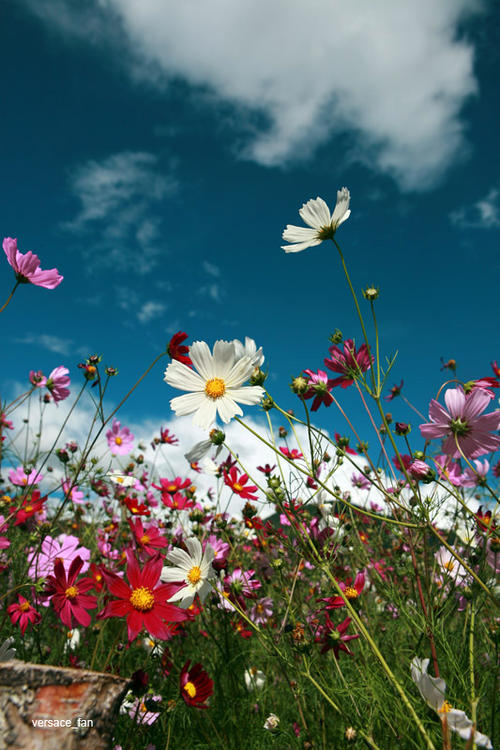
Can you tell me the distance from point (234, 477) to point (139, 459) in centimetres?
146

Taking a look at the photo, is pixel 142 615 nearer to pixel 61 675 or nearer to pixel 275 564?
pixel 61 675

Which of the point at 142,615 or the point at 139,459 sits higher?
the point at 139,459

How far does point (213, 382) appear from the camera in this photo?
99 cm

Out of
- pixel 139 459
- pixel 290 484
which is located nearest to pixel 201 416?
pixel 290 484

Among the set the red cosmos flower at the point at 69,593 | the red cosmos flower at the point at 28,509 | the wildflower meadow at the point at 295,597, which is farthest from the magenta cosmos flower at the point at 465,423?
the red cosmos flower at the point at 28,509

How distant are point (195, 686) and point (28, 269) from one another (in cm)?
127

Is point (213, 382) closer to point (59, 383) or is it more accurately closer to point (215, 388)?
point (215, 388)

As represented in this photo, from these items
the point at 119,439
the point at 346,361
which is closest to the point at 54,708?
the point at 346,361

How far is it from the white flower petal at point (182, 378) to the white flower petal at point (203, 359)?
13 millimetres

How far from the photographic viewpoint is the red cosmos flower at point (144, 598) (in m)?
0.96

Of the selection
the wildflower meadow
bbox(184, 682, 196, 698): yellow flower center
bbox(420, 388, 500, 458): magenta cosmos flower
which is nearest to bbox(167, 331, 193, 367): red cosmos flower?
the wildflower meadow

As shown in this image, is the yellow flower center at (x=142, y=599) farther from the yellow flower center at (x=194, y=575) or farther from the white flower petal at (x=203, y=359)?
the white flower petal at (x=203, y=359)

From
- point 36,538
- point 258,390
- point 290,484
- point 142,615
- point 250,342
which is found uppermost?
point 250,342

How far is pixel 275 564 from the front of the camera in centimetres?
125
